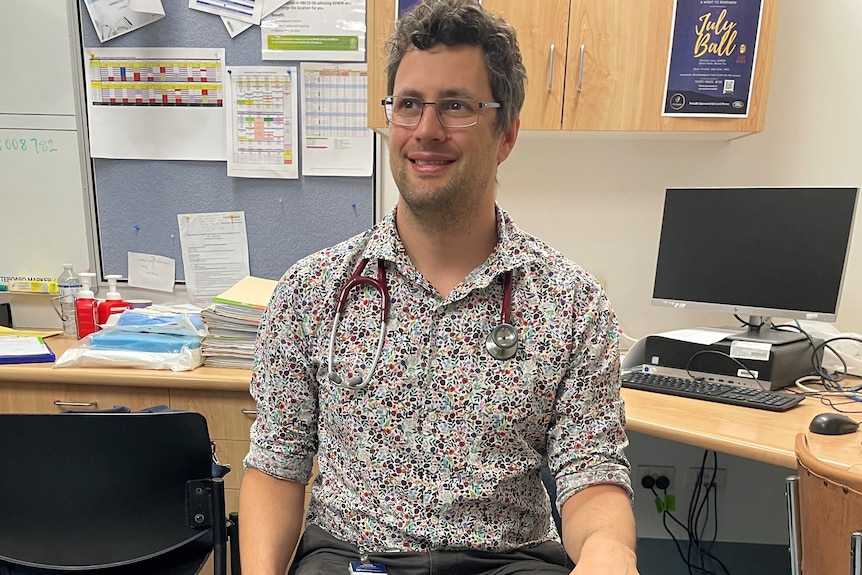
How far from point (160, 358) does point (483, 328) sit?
3.51ft

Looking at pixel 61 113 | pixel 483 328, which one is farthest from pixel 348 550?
pixel 61 113

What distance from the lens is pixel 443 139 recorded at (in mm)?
984

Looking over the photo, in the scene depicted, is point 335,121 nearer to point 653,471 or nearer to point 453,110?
point 453,110

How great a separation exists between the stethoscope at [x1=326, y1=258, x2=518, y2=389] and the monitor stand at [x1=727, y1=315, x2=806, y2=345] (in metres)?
0.89

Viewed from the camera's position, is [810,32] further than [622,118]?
Yes

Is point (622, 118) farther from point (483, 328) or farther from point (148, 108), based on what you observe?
point (148, 108)

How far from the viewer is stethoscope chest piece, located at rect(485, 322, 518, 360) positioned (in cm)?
98

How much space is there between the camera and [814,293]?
153 cm

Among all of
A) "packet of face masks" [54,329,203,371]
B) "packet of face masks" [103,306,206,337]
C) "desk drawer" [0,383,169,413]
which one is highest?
"packet of face masks" [103,306,206,337]

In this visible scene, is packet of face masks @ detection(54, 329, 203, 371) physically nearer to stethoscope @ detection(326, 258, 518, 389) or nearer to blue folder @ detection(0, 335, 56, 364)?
blue folder @ detection(0, 335, 56, 364)

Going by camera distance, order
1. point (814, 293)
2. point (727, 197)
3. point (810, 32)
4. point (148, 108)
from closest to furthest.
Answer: point (814, 293), point (727, 197), point (810, 32), point (148, 108)

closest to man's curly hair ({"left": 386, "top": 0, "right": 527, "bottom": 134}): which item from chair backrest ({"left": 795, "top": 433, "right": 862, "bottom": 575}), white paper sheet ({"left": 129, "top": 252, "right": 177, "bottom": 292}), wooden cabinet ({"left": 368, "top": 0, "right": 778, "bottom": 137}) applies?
wooden cabinet ({"left": 368, "top": 0, "right": 778, "bottom": 137})

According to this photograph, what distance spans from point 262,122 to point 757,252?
1.61 metres

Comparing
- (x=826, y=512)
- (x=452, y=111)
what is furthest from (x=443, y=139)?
(x=826, y=512)
